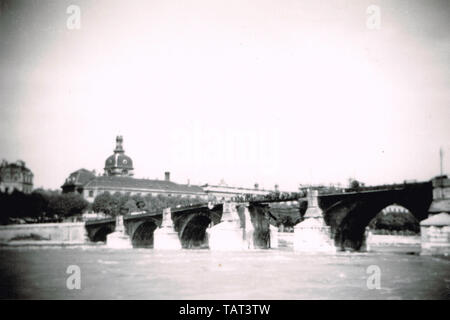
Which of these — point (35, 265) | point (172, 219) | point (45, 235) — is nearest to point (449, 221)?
point (35, 265)

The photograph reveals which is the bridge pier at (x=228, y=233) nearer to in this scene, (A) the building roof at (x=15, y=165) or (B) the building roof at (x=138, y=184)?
(A) the building roof at (x=15, y=165)

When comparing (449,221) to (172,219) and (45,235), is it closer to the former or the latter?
(172,219)

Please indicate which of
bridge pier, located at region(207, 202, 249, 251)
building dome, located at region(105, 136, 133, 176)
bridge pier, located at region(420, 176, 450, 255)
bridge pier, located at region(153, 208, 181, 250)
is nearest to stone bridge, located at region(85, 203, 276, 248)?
bridge pier, located at region(153, 208, 181, 250)

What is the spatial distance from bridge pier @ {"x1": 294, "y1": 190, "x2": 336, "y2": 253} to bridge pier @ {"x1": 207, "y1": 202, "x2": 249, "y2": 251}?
10.0m

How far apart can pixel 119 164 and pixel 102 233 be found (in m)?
77.3

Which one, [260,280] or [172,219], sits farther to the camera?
[172,219]

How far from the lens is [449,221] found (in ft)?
135

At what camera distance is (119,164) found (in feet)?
555

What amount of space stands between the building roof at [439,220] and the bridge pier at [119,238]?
180ft

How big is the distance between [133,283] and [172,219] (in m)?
52.4

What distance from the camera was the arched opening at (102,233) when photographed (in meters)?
92.0

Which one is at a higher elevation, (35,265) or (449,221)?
(449,221)

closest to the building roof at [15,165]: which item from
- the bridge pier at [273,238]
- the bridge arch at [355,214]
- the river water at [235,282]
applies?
the river water at [235,282]

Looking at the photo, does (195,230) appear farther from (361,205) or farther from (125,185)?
(125,185)
